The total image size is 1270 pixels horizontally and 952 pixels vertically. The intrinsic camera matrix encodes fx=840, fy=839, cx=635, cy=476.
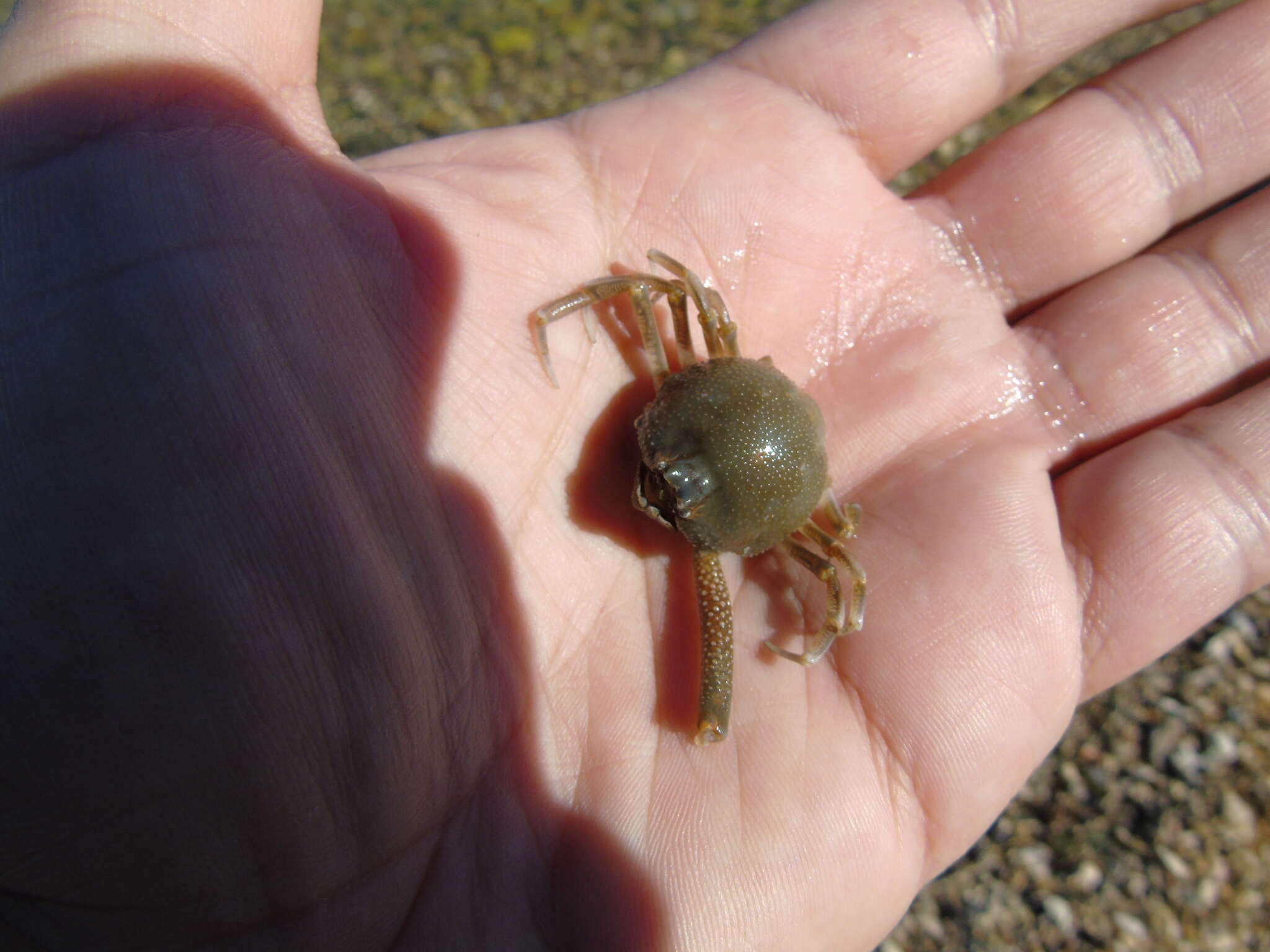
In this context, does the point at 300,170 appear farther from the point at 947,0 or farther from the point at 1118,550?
the point at 1118,550

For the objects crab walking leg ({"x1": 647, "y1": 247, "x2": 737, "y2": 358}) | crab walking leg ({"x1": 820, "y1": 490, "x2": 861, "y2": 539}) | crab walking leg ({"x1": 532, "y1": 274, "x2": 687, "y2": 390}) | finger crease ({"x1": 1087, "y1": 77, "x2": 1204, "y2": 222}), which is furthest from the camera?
finger crease ({"x1": 1087, "y1": 77, "x2": 1204, "y2": 222})

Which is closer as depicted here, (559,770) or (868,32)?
(559,770)

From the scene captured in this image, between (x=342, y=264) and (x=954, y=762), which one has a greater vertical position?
(x=342, y=264)

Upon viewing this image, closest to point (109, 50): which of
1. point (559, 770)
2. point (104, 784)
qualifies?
point (104, 784)

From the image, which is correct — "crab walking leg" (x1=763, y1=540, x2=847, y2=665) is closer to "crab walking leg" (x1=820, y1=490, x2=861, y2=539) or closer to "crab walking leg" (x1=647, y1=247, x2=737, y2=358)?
"crab walking leg" (x1=820, y1=490, x2=861, y2=539)

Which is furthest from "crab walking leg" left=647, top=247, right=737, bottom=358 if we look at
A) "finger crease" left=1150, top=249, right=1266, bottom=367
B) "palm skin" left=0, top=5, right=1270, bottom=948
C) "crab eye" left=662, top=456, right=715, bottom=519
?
"finger crease" left=1150, top=249, right=1266, bottom=367

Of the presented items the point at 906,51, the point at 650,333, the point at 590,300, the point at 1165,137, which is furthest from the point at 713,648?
the point at 1165,137

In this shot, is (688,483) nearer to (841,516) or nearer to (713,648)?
(713,648)
